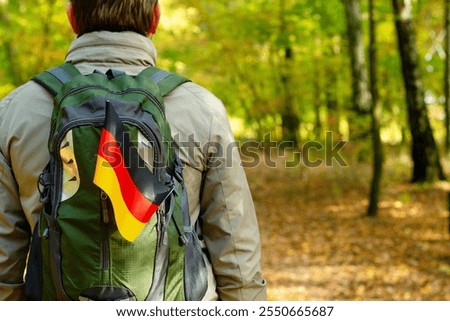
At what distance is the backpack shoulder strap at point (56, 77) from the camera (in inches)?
65.3

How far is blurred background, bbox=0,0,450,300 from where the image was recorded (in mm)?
8000

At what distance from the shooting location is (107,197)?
1.50 metres

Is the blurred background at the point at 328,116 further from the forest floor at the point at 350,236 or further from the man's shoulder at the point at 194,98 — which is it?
the man's shoulder at the point at 194,98

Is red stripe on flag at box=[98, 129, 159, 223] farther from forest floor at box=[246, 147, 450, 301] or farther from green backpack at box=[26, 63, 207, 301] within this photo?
forest floor at box=[246, 147, 450, 301]

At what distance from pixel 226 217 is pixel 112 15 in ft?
2.31

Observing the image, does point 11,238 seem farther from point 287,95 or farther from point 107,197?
point 287,95

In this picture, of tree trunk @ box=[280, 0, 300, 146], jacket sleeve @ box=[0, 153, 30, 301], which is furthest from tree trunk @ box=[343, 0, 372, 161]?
jacket sleeve @ box=[0, 153, 30, 301]

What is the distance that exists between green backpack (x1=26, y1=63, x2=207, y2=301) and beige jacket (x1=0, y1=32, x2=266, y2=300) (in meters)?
0.10

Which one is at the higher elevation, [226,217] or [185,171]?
[185,171]

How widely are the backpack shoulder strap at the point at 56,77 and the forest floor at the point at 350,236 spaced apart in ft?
17.7

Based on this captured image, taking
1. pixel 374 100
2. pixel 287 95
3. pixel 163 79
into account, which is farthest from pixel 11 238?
pixel 287 95

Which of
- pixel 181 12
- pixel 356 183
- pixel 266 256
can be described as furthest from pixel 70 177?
pixel 181 12
